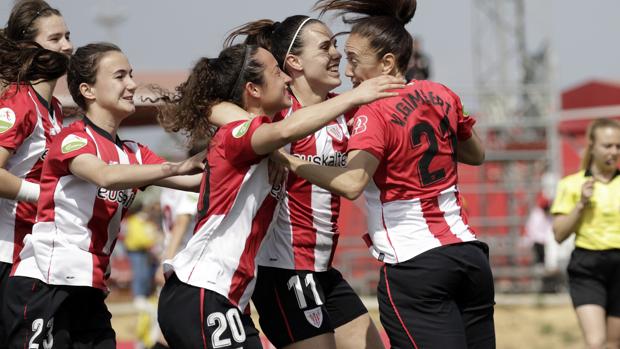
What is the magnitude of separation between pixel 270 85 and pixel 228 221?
650mm

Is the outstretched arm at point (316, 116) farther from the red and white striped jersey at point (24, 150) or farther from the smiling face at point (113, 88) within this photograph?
the red and white striped jersey at point (24, 150)

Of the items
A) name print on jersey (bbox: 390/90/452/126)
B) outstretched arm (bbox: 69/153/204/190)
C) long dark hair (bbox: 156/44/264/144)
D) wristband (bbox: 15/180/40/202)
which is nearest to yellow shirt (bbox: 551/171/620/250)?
name print on jersey (bbox: 390/90/452/126)

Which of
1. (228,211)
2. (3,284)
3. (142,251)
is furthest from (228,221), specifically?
(142,251)

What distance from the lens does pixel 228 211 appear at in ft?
13.6

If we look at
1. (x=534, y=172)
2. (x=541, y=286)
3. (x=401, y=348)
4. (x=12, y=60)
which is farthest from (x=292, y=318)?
(x=534, y=172)

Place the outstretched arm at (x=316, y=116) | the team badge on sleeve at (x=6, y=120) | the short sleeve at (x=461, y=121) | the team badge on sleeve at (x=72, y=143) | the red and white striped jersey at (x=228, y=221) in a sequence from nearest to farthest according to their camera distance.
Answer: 1. the outstretched arm at (x=316, y=116)
2. the red and white striped jersey at (x=228, y=221)
3. the team badge on sleeve at (x=72, y=143)
4. the short sleeve at (x=461, y=121)
5. the team badge on sleeve at (x=6, y=120)

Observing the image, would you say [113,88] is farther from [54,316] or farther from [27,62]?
[54,316]

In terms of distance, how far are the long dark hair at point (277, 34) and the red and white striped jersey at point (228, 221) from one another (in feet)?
3.35

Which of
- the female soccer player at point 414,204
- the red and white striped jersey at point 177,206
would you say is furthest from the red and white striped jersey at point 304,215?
the red and white striped jersey at point 177,206

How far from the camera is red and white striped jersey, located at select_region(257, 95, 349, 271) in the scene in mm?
4891

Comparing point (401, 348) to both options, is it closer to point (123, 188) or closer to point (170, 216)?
point (123, 188)

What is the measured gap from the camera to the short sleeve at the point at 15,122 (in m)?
4.81

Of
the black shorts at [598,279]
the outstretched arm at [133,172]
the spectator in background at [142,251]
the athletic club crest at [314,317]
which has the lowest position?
the spectator in background at [142,251]

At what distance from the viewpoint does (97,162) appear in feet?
14.4
